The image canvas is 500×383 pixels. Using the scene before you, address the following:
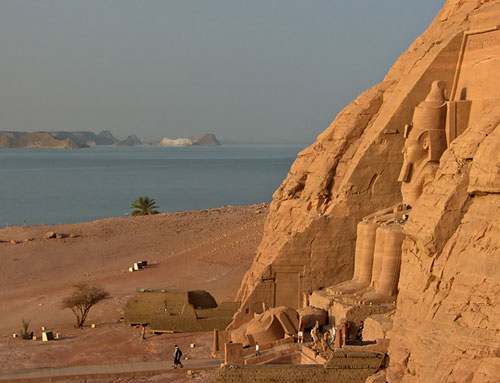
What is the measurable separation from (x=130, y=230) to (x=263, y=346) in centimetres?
2495

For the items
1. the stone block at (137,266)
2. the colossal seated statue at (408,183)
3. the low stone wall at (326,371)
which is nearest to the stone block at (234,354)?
the low stone wall at (326,371)

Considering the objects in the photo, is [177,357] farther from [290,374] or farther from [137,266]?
[137,266]

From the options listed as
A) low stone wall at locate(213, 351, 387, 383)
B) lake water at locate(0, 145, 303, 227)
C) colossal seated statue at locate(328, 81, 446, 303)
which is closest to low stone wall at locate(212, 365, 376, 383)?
low stone wall at locate(213, 351, 387, 383)

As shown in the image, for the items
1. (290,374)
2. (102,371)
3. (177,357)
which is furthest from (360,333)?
(102,371)

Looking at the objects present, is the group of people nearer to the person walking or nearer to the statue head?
the person walking

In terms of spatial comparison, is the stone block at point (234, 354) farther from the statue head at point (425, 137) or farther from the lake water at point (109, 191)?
the lake water at point (109, 191)

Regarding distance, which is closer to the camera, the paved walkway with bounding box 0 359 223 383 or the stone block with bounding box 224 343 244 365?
the stone block with bounding box 224 343 244 365

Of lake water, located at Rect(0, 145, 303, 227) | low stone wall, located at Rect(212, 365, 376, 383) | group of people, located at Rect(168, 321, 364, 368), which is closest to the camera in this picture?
low stone wall, located at Rect(212, 365, 376, 383)

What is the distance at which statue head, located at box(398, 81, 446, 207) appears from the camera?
61.0 ft

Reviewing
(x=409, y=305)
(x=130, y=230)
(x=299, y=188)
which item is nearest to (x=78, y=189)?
(x=130, y=230)

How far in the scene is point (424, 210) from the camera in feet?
42.9

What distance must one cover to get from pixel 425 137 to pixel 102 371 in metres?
9.90

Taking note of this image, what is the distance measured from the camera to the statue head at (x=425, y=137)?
1858 cm

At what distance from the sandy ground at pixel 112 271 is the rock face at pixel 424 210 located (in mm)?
4003
